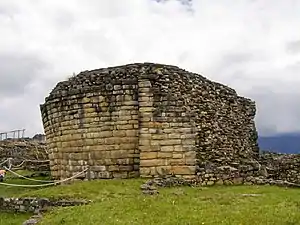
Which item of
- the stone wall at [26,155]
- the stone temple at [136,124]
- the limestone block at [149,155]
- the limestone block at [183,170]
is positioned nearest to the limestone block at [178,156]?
the stone temple at [136,124]

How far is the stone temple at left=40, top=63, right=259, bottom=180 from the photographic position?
66.4 feet

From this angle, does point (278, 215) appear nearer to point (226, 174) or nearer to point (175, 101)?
point (226, 174)

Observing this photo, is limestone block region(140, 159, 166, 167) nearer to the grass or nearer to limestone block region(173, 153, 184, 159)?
limestone block region(173, 153, 184, 159)

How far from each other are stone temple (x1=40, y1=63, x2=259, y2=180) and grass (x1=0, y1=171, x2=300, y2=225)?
2.46 meters

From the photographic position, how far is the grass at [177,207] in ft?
38.5

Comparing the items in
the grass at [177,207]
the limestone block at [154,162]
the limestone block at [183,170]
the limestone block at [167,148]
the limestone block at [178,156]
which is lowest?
the grass at [177,207]

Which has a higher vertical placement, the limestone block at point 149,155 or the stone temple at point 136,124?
the stone temple at point 136,124

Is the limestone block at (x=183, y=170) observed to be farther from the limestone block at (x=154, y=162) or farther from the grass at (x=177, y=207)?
the grass at (x=177, y=207)

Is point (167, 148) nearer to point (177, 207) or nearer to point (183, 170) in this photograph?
point (183, 170)

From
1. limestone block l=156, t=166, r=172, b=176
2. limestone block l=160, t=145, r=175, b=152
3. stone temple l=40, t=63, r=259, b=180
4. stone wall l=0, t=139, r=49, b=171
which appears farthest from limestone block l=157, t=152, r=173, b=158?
stone wall l=0, t=139, r=49, b=171

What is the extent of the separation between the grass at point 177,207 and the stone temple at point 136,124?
8.08 ft

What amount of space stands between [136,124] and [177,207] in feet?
25.6

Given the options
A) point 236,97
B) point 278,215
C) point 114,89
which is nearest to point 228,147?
point 236,97

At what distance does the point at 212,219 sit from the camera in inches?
456
